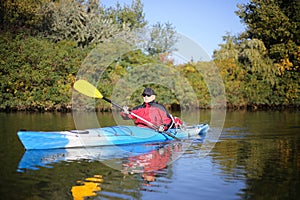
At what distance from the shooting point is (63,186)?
572cm

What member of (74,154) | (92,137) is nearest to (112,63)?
(92,137)

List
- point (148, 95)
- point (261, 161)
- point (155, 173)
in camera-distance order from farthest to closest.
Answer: point (148, 95) < point (261, 161) < point (155, 173)

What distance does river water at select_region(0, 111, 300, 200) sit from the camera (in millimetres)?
5379

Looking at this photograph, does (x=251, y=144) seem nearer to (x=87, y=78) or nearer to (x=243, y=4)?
(x=87, y=78)

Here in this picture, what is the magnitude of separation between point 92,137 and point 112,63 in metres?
17.8

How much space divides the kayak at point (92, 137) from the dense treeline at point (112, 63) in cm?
1553

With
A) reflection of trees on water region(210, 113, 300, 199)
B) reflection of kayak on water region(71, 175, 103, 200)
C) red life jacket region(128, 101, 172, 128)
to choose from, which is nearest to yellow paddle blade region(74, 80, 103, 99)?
red life jacket region(128, 101, 172, 128)

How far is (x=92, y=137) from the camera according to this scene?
942cm

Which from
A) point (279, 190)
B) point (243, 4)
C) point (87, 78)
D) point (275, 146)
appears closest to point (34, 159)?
point (279, 190)

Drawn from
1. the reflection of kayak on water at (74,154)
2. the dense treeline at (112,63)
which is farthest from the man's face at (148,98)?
the dense treeline at (112,63)

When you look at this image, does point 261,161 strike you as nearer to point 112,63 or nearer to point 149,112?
point 149,112

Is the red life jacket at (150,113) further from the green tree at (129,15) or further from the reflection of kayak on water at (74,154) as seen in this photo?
the green tree at (129,15)

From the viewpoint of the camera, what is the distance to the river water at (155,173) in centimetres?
538

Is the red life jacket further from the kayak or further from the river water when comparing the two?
the river water
